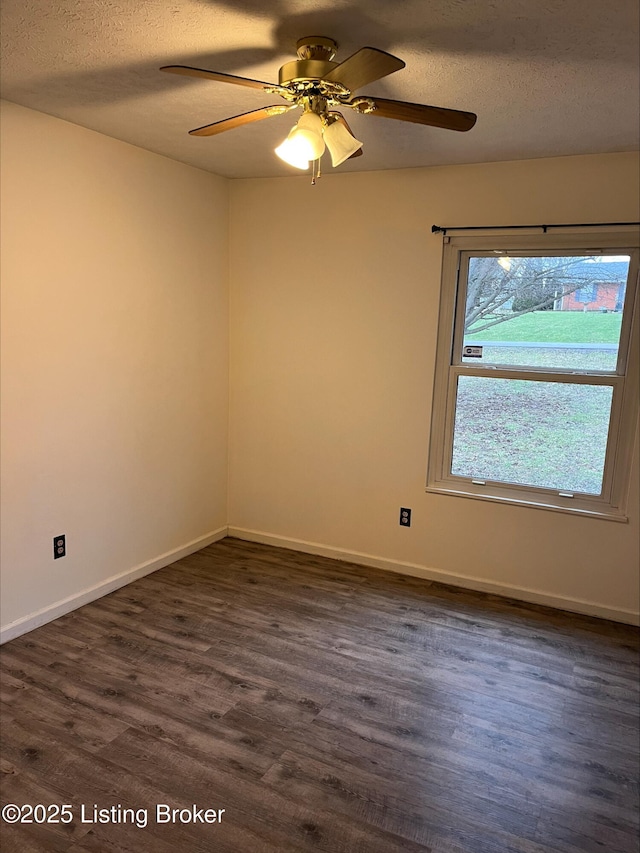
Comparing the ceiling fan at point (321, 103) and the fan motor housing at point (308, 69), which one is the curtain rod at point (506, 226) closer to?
the ceiling fan at point (321, 103)

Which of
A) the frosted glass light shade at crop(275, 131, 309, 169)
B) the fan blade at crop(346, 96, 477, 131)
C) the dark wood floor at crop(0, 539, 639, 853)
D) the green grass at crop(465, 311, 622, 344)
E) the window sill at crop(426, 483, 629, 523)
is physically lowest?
the dark wood floor at crop(0, 539, 639, 853)

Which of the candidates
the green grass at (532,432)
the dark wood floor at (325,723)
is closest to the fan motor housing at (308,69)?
the green grass at (532,432)

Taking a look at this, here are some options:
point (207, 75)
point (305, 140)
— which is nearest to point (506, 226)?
point (305, 140)

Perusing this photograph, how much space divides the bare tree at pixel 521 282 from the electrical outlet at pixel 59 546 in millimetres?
2552

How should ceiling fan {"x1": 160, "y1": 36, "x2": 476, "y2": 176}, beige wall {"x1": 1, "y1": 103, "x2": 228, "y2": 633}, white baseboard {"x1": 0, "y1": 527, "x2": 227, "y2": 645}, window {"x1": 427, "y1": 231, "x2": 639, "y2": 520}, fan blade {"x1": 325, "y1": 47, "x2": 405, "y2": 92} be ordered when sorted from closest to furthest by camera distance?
fan blade {"x1": 325, "y1": 47, "x2": 405, "y2": 92}
ceiling fan {"x1": 160, "y1": 36, "x2": 476, "y2": 176}
beige wall {"x1": 1, "y1": 103, "x2": 228, "y2": 633}
white baseboard {"x1": 0, "y1": 527, "x2": 227, "y2": 645}
window {"x1": 427, "y1": 231, "x2": 639, "y2": 520}

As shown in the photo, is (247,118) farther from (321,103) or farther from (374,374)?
(374,374)

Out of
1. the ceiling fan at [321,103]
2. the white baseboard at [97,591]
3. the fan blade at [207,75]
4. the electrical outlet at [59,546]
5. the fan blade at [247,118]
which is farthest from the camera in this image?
the electrical outlet at [59,546]

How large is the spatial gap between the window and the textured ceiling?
1.90ft

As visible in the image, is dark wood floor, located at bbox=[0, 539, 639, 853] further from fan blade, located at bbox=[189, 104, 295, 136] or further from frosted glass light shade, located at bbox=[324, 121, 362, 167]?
fan blade, located at bbox=[189, 104, 295, 136]

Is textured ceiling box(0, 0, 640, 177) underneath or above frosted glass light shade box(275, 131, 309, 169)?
above

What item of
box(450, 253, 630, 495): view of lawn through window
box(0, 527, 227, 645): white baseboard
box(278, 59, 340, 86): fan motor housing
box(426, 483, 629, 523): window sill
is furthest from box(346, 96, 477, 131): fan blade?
box(0, 527, 227, 645): white baseboard

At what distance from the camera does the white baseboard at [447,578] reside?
3229mm

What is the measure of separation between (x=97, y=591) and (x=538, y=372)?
110 inches

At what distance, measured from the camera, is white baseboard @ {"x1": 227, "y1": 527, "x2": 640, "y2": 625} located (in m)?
3.23
